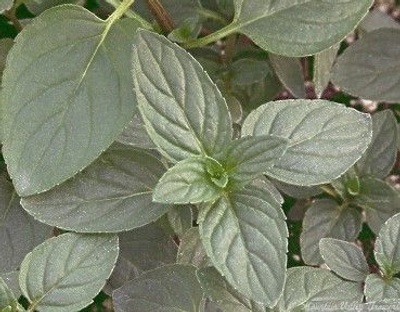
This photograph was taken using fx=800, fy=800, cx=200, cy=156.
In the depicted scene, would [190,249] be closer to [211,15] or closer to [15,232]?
[15,232]

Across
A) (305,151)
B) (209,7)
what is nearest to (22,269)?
(305,151)

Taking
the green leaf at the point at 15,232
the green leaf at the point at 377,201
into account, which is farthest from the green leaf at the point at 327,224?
the green leaf at the point at 15,232

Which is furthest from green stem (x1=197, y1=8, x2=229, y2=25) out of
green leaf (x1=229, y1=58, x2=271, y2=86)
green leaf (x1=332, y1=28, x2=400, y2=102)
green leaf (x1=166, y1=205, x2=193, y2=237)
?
green leaf (x1=166, y1=205, x2=193, y2=237)

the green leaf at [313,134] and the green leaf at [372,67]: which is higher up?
the green leaf at [313,134]

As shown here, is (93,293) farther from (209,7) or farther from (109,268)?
(209,7)

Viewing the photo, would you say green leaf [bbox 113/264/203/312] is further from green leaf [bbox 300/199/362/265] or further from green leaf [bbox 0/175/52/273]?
green leaf [bbox 300/199/362/265]

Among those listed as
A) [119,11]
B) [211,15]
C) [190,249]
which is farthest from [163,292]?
[211,15]

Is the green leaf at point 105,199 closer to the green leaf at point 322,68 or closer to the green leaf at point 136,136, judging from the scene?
the green leaf at point 136,136

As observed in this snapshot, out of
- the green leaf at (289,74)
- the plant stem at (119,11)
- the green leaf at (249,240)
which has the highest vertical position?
the plant stem at (119,11)
